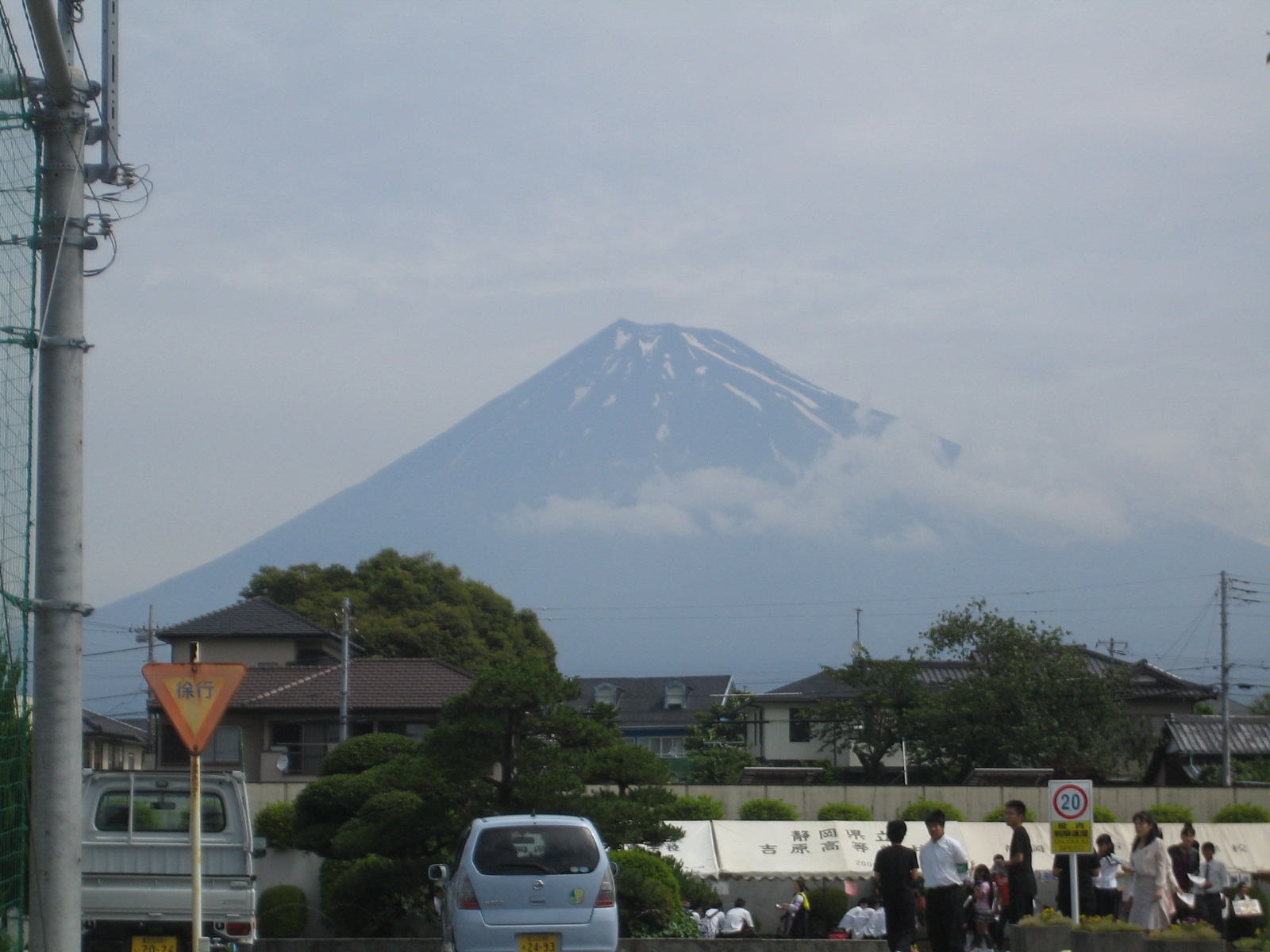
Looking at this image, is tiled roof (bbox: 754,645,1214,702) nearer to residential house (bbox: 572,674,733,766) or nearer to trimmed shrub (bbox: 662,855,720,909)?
residential house (bbox: 572,674,733,766)

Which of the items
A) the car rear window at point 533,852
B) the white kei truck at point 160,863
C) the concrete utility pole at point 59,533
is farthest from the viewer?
the car rear window at point 533,852

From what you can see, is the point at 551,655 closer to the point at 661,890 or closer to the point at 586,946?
the point at 661,890

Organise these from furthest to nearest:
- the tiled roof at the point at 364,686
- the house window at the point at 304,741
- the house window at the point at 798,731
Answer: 1. the house window at the point at 798,731
2. the house window at the point at 304,741
3. the tiled roof at the point at 364,686

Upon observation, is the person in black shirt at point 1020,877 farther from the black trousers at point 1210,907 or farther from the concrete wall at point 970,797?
the concrete wall at point 970,797

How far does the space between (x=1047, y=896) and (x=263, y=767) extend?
67.2 feet

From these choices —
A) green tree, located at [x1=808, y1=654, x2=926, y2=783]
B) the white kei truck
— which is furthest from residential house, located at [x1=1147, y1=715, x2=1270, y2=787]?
the white kei truck

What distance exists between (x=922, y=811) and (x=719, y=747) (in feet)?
100

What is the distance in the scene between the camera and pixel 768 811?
99.9 ft

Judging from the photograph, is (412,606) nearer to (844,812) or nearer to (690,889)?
(844,812)

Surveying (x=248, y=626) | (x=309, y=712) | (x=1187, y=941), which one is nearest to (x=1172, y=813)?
(x=1187, y=941)

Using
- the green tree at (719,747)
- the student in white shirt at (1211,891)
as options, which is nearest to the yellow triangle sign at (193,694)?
the student in white shirt at (1211,891)

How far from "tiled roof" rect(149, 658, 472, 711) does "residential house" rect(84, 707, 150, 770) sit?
954 centimetres

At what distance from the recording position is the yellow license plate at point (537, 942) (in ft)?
40.1

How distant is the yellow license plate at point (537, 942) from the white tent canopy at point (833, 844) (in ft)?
45.9
